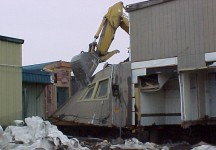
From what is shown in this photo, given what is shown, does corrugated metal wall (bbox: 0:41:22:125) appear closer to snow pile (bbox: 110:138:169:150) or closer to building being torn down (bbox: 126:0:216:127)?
snow pile (bbox: 110:138:169:150)

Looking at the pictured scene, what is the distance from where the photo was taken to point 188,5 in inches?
645

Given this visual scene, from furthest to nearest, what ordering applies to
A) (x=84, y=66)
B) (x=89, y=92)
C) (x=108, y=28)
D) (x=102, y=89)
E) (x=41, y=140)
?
(x=108, y=28)
(x=84, y=66)
(x=89, y=92)
(x=102, y=89)
(x=41, y=140)

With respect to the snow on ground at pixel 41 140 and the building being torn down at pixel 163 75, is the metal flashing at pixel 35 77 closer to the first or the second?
the building being torn down at pixel 163 75

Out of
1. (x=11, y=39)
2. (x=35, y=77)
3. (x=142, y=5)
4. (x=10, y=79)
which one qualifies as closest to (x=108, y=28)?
(x=142, y=5)

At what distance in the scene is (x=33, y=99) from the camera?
2064 cm

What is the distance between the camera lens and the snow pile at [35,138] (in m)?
12.5

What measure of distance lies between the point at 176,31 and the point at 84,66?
17.1 feet

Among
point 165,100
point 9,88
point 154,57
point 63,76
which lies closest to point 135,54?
point 154,57

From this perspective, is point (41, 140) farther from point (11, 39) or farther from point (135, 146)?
point (11, 39)

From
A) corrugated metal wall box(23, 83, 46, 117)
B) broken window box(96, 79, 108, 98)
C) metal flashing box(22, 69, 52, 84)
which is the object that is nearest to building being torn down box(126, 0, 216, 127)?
broken window box(96, 79, 108, 98)

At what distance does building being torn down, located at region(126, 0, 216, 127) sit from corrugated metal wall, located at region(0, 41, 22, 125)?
183 inches

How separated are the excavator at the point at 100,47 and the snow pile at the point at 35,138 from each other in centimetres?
554

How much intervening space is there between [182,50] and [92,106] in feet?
15.6

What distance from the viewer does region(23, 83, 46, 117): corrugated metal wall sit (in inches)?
786
